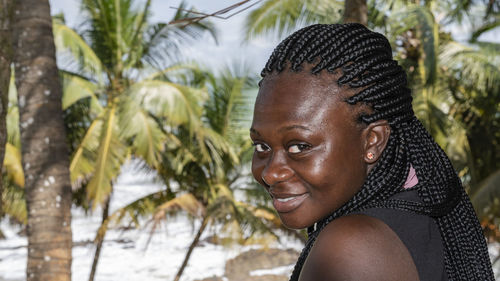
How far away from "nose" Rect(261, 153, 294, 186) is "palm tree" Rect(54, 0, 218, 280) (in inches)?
481

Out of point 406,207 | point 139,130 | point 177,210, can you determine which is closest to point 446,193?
point 406,207

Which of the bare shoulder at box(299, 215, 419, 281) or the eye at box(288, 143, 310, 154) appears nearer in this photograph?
the bare shoulder at box(299, 215, 419, 281)

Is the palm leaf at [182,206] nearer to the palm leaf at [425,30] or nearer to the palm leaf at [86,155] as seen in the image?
the palm leaf at [86,155]

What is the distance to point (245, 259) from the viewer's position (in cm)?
2434

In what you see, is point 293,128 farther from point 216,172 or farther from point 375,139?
point 216,172

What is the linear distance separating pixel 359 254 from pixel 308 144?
0.82ft

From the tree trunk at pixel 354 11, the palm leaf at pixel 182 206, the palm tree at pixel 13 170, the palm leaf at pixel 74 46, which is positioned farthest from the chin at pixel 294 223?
the palm leaf at pixel 74 46

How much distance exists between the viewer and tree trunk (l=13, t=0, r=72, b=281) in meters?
5.16

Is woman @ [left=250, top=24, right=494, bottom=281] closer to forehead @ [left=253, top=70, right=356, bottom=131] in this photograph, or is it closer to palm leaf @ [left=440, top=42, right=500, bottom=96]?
forehead @ [left=253, top=70, right=356, bottom=131]

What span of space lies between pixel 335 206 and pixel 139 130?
14.0m

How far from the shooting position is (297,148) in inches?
47.6

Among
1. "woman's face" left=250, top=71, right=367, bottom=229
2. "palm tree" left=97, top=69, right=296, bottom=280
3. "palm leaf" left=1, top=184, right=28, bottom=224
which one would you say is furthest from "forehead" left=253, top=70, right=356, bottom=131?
"palm leaf" left=1, top=184, right=28, bottom=224

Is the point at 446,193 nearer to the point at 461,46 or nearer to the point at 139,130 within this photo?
the point at 139,130

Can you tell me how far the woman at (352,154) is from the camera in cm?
118
